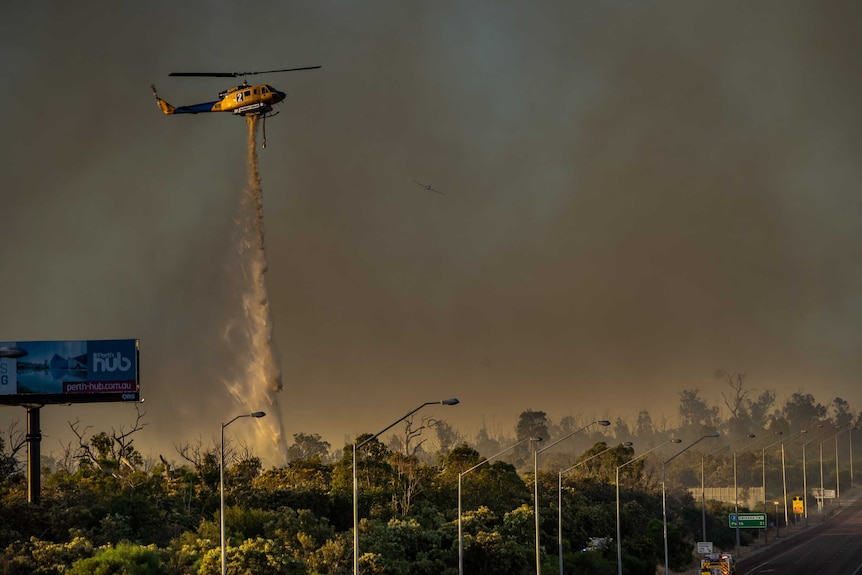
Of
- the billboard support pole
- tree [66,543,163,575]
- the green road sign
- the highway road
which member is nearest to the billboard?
the billboard support pole

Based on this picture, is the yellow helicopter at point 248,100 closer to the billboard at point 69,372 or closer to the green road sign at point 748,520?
the billboard at point 69,372

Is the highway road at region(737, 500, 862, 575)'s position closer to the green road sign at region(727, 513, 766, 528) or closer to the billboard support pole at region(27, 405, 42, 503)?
the green road sign at region(727, 513, 766, 528)

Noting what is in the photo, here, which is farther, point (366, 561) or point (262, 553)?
point (366, 561)

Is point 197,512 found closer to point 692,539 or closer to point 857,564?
point 857,564

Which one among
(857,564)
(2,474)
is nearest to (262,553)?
(2,474)

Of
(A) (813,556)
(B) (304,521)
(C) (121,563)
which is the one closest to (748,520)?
(A) (813,556)

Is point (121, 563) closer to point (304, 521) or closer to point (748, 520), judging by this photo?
point (304, 521)

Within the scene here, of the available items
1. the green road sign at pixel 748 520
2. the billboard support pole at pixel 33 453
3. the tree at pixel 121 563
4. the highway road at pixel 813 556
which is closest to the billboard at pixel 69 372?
the billboard support pole at pixel 33 453
